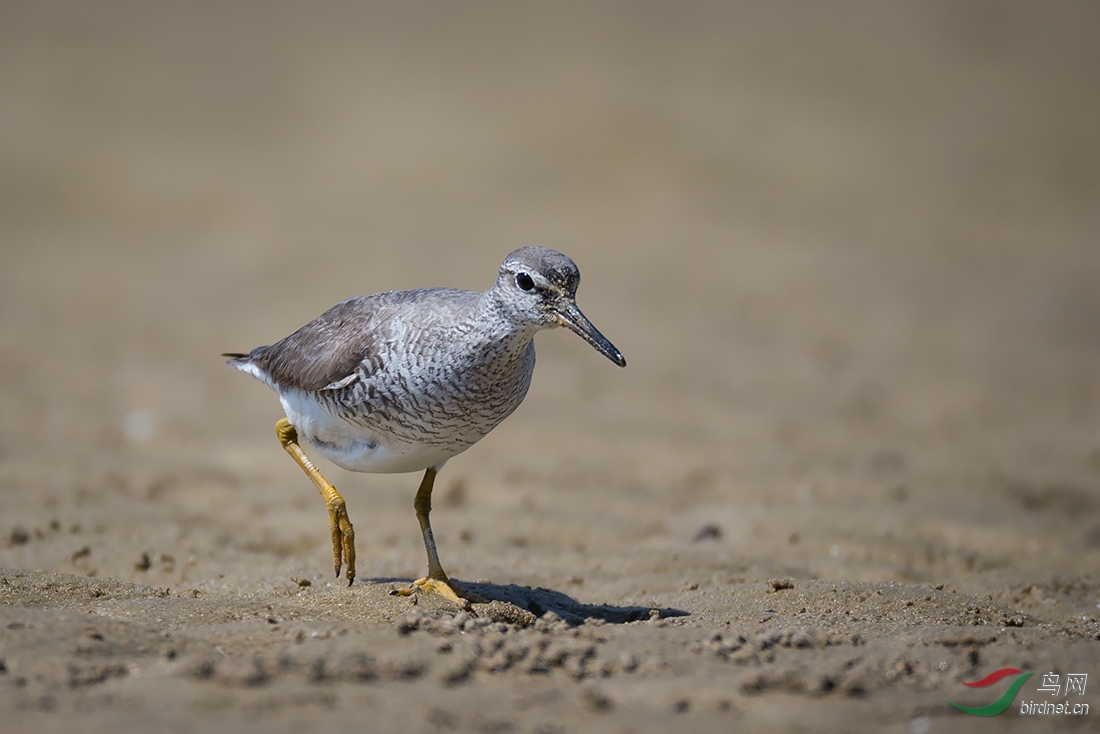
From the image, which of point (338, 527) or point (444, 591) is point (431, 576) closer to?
point (444, 591)

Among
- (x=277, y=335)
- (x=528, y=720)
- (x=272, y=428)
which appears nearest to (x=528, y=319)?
(x=528, y=720)

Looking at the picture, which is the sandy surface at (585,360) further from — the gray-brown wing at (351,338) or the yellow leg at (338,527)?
the gray-brown wing at (351,338)

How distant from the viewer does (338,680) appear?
412cm

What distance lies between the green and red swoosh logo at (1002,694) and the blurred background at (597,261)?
3046 mm

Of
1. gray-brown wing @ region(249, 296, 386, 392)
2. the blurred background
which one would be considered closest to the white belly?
gray-brown wing @ region(249, 296, 386, 392)

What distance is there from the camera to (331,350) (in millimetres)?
6285

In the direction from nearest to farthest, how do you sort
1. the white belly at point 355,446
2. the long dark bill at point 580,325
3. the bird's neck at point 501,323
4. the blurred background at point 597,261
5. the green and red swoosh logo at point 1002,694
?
the green and red swoosh logo at point 1002,694, the long dark bill at point 580,325, the bird's neck at point 501,323, the white belly at point 355,446, the blurred background at point 597,261

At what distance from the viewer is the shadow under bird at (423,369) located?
559 centimetres

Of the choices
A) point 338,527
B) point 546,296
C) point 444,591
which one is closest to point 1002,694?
point 546,296

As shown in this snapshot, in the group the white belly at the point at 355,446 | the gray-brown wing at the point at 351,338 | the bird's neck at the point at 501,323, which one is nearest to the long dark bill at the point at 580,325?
the bird's neck at the point at 501,323

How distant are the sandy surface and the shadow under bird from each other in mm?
861

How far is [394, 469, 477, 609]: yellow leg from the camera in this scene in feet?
19.7

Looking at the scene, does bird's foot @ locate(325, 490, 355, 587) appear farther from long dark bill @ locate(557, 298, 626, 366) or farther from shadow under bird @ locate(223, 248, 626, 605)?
long dark bill @ locate(557, 298, 626, 366)

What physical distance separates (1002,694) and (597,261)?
1297cm
